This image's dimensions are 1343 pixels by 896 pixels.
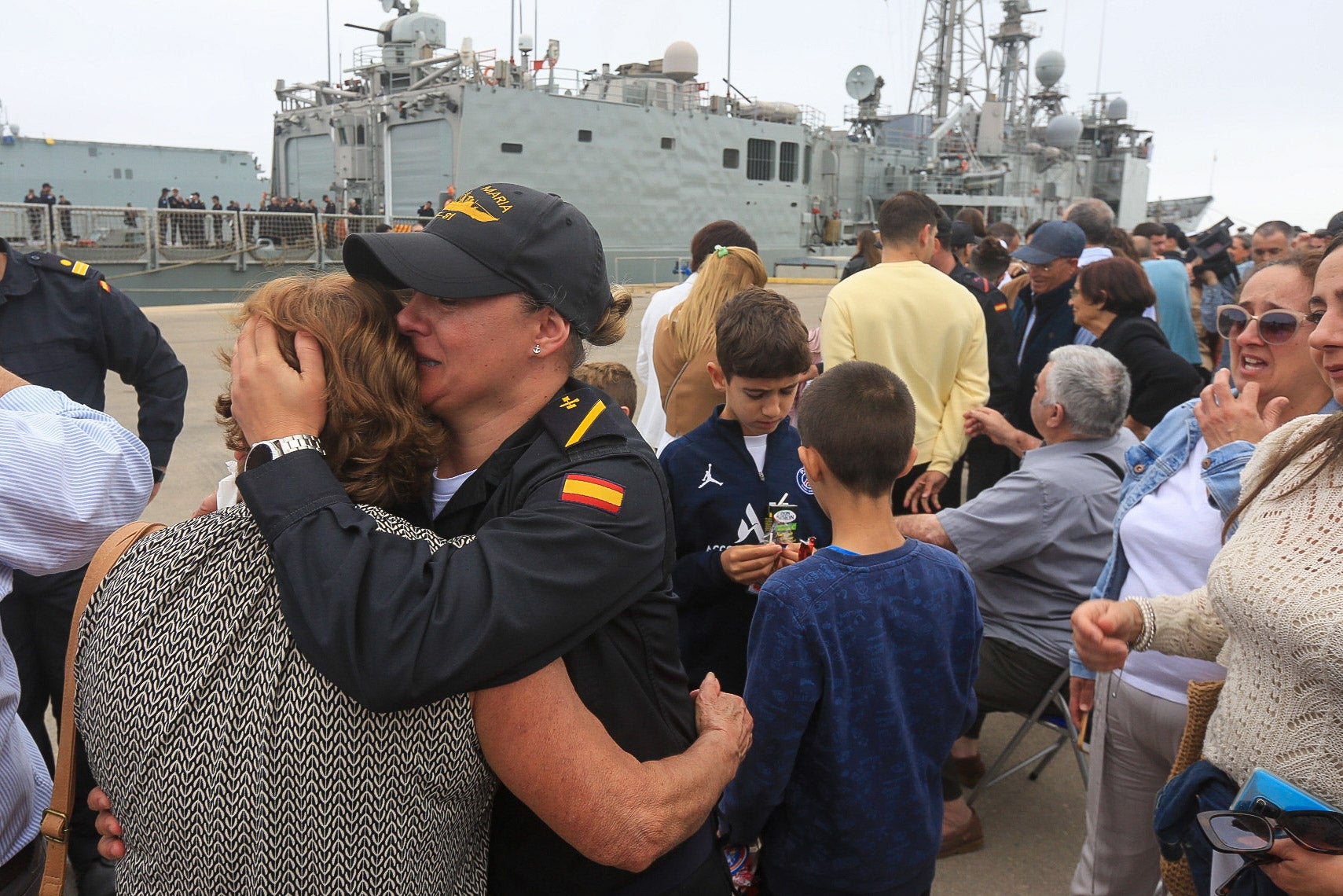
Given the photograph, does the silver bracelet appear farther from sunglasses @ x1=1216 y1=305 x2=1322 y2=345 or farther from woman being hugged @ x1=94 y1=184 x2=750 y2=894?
woman being hugged @ x1=94 y1=184 x2=750 y2=894

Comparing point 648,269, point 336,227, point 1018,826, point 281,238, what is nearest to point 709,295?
point 1018,826

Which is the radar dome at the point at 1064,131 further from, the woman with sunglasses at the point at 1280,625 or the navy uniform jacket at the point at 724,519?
the woman with sunglasses at the point at 1280,625

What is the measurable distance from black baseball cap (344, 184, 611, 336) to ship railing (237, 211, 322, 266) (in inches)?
832

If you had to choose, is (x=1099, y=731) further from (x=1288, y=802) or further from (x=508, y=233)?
(x=508, y=233)

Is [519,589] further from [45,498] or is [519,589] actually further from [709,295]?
[709,295]

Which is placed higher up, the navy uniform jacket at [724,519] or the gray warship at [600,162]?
the gray warship at [600,162]

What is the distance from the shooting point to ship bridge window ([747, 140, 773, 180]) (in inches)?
1126

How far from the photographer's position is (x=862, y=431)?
2150 millimetres

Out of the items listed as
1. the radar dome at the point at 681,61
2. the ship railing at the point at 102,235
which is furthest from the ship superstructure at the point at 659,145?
the ship railing at the point at 102,235

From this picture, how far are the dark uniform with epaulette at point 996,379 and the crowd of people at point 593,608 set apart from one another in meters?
2.51

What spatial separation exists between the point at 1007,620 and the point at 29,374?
3.99 metres

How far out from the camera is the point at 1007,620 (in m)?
3.38

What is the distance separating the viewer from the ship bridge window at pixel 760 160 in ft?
93.9

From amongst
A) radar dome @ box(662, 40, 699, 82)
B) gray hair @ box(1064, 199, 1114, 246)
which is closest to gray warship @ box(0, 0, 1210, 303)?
radar dome @ box(662, 40, 699, 82)
